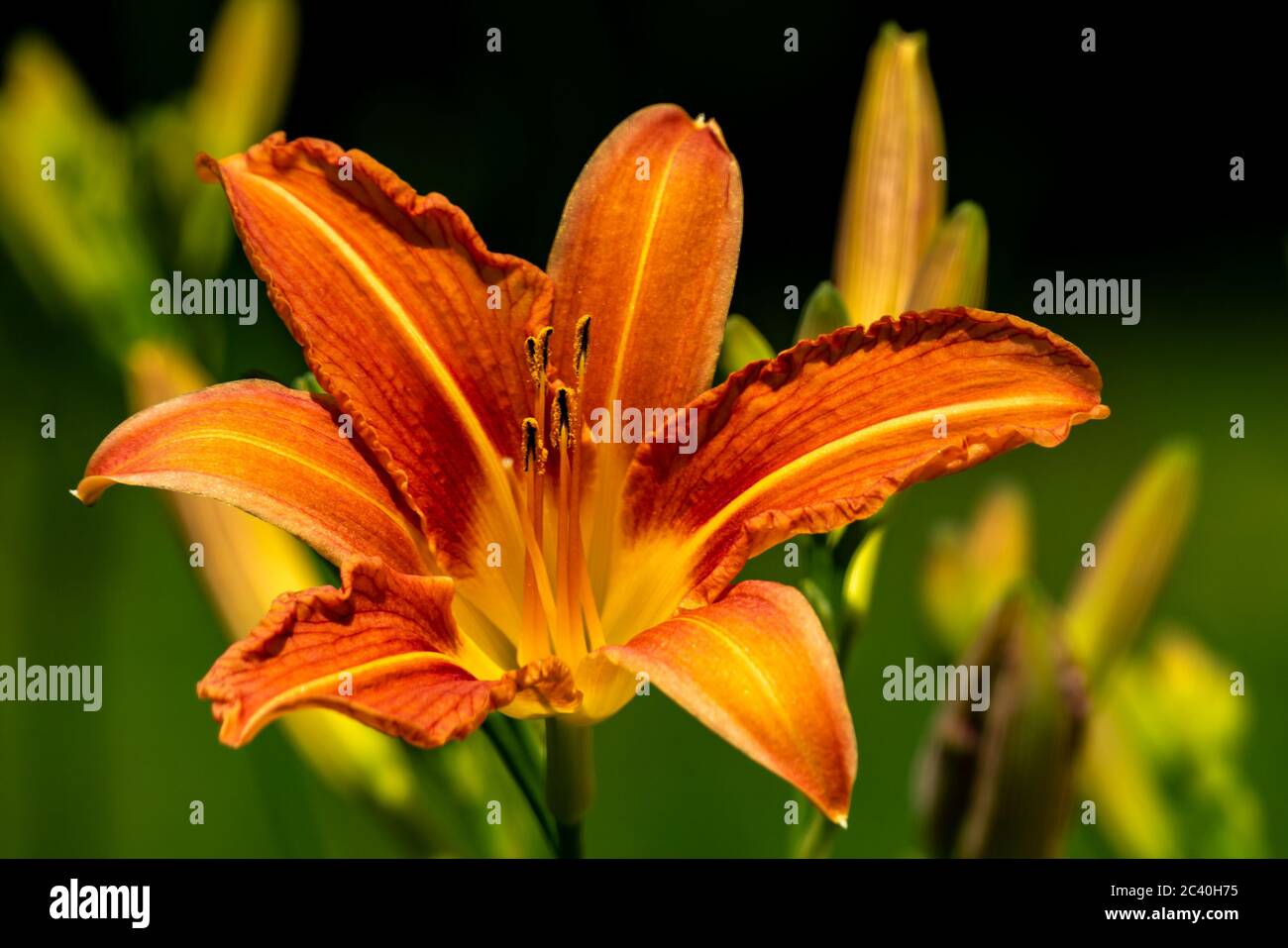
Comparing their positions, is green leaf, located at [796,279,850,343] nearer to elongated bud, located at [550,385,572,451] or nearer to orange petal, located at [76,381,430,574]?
elongated bud, located at [550,385,572,451]

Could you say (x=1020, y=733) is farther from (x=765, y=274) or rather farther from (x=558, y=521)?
(x=765, y=274)

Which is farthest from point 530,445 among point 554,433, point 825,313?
point 825,313

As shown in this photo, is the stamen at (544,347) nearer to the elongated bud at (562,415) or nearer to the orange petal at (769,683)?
the elongated bud at (562,415)

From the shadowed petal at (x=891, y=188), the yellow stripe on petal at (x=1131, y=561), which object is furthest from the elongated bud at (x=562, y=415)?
the yellow stripe on petal at (x=1131, y=561)

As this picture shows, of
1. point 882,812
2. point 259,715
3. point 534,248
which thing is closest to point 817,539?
point 259,715

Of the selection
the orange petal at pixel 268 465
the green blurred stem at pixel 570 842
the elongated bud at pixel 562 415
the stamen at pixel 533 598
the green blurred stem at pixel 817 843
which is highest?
the elongated bud at pixel 562 415
